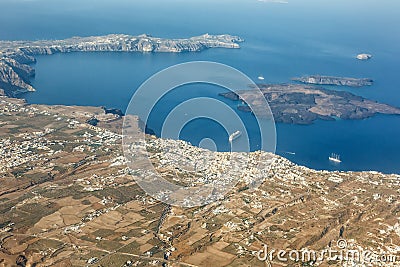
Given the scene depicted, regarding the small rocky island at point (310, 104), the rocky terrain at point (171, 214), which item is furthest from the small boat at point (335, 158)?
the rocky terrain at point (171, 214)

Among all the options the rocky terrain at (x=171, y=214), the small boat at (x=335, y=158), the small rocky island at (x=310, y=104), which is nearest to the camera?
the rocky terrain at (x=171, y=214)

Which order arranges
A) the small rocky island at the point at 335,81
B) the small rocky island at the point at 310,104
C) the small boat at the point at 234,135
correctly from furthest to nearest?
the small rocky island at the point at 335,81, the small rocky island at the point at 310,104, the small boat at the point at 234,135

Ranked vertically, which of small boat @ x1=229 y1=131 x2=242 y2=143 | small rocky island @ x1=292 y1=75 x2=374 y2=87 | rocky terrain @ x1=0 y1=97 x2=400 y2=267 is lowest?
small boat @ x1=229 y1=131 x2=242 y2=143

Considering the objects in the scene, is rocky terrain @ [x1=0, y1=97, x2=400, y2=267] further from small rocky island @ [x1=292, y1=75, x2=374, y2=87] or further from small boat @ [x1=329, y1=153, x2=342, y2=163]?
small rocky island @ [x1=292, y1=75, x2=374, y2=87]

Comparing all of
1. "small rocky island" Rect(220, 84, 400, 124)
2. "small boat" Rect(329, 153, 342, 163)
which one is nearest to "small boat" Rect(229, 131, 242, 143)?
"small rocky island" Rect(220, 84, 400, 124)

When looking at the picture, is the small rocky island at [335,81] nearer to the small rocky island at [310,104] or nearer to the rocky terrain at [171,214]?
the small rocky island at [310,104]

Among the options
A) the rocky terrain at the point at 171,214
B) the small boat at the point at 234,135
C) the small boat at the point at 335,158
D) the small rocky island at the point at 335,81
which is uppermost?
the small rocky island at the point at 335,81

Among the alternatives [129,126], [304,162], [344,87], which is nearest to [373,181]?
[304,162]
